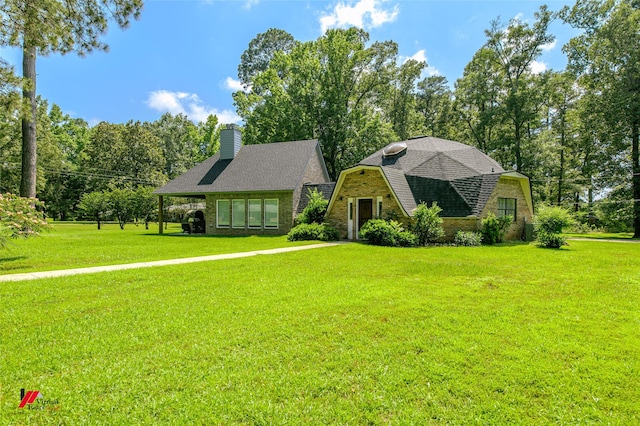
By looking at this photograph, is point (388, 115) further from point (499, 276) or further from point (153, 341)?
point (153, 341)

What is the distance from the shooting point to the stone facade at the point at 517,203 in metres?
16.7

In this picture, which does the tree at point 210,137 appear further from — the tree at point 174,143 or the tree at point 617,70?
the tree at point 617,70

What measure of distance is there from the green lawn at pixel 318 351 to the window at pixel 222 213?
14.6 meters

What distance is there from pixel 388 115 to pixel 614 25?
19248 mm

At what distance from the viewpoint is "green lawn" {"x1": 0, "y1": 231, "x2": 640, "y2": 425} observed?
8.91ft

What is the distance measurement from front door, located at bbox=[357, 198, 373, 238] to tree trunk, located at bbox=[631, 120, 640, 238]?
63.2ft

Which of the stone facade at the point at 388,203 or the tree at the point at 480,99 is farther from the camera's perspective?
the tree at the point at 480,99

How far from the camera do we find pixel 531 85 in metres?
29.6

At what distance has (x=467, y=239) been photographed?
1500cm

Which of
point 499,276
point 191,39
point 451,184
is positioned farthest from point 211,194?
point 499,276

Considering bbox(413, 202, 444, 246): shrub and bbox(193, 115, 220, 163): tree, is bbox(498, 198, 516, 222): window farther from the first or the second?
bbox(193, 115, 220, 163): tree

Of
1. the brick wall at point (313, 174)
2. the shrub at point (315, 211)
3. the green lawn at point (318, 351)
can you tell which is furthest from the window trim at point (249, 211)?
the green lawn at point (318, 351)

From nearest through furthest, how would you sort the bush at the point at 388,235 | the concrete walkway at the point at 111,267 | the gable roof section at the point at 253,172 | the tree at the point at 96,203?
the concrete walkway at the point at 111,267
the bush at the point at 388,235
the gable roof section at the point at 253,172
the tree at the point at 96,203

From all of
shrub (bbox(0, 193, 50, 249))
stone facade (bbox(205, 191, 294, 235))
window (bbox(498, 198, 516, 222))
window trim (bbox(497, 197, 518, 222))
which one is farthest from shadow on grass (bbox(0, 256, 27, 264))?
window (bbox(498, 198, 516, 222))
